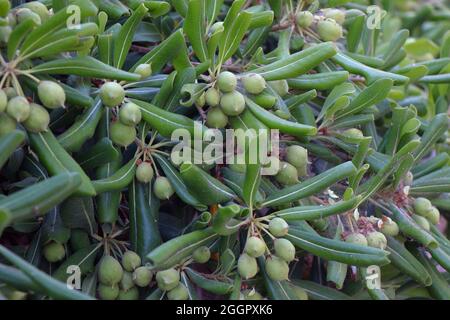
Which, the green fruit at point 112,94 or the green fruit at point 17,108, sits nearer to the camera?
the green fruit at point 17,108

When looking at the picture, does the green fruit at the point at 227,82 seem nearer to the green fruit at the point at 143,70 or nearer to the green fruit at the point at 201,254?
the green fruit at the point at 143,70

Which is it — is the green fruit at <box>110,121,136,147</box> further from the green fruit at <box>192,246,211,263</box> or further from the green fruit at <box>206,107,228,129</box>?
the green fruit at <box>192,246,211,263</box>

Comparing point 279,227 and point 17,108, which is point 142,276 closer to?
point 279,227

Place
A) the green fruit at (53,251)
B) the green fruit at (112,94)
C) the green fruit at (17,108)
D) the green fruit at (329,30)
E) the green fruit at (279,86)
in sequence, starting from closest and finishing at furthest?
the green fruit at (17,108) < the green fruit at (112,94) < the green fruit at (53,251) < the green fruit at (279,86) < the green fruit at (329,30)

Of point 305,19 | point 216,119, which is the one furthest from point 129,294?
point 305,19

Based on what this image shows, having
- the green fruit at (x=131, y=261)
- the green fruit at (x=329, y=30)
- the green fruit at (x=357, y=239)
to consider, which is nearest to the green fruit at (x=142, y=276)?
the green fruit at (x=131, y=261)

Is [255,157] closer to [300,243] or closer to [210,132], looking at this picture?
[210,132]
